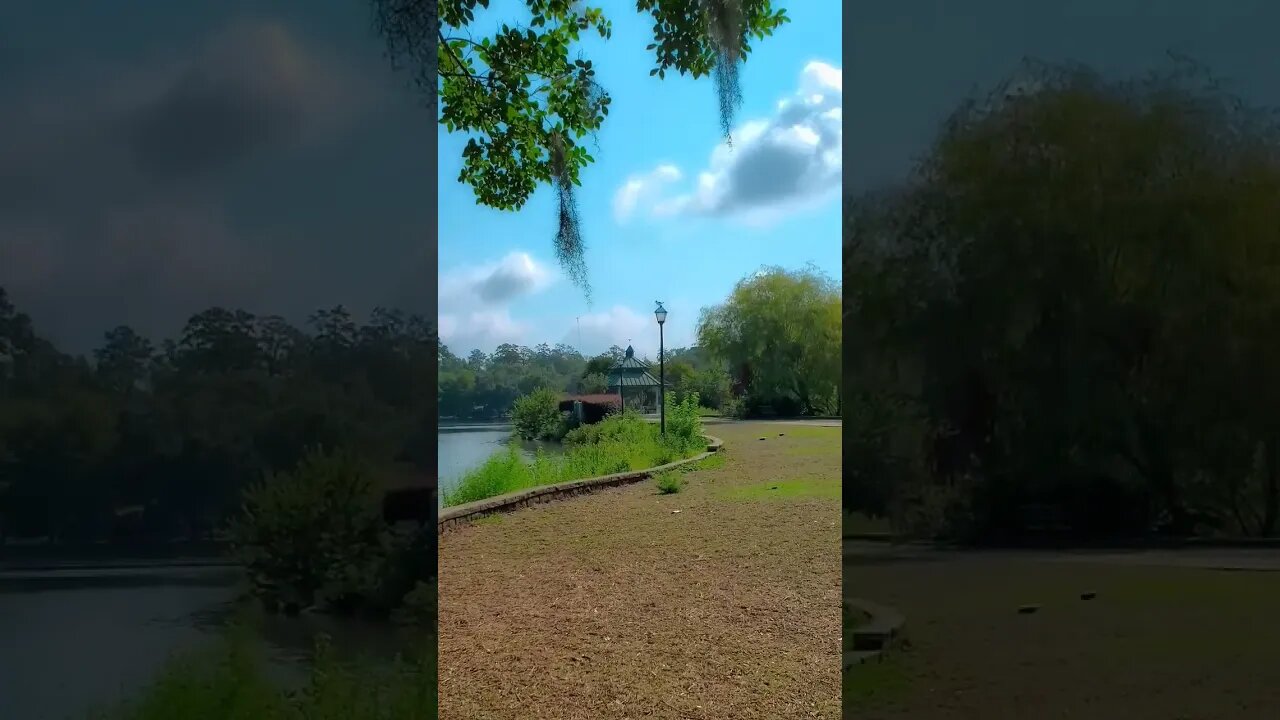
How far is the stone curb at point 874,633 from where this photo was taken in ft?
7.88

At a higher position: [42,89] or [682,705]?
[42,89]

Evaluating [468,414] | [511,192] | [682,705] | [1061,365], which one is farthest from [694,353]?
[1061,365]

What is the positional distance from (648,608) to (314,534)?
3.18 m

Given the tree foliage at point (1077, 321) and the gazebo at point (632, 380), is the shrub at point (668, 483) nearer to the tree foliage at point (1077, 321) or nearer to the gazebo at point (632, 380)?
the gazebo at point (632, 380)

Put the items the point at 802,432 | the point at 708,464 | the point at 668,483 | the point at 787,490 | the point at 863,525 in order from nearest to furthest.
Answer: the point at 863,525 → the point at 787,490 → the point at 668,483 → the point at 708,464 → the point at 802,432

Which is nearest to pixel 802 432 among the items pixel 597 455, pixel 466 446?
pixel 597 455

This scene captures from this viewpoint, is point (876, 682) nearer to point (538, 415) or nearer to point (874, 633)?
point (874, 633)

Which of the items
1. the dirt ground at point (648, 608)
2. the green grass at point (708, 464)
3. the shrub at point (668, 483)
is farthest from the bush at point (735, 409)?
the dirt ground at point (648, 608)

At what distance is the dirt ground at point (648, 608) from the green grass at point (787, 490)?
0.12 ft

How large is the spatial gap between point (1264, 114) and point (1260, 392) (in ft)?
2.94

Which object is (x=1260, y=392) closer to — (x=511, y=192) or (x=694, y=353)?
(x=511, y=192)

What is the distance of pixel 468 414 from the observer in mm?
8070

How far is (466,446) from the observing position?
812 cm

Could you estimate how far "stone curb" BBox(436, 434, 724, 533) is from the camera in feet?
23.2
